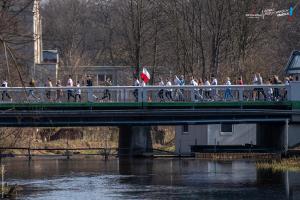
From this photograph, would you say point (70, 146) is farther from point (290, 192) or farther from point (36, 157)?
point (290, 192)

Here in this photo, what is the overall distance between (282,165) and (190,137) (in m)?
16.7

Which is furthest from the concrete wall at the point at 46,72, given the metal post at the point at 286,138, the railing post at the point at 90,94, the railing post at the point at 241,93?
the metal post at the point at 286,138

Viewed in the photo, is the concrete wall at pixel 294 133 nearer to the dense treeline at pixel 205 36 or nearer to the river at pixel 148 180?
the river at pixel 148 180

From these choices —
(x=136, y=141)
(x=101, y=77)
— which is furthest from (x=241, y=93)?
(x=101, y=77)

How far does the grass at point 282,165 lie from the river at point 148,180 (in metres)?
0.83

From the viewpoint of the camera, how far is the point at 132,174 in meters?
55.3

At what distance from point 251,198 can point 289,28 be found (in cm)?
5612

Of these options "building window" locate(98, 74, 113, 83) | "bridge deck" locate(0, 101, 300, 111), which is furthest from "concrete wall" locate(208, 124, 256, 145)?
"building window" locate(98, 74, 113, 83)

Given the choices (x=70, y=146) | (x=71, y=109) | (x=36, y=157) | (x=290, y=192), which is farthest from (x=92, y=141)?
(x=290, y=192)

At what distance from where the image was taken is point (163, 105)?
5938 centimetres

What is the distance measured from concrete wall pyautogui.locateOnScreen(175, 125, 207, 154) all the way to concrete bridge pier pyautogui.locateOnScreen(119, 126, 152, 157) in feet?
10.1

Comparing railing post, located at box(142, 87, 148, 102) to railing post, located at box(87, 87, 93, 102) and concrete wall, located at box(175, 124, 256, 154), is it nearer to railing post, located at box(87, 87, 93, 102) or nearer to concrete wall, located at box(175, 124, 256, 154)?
railing post, located at box(87, 87, 93, 102)

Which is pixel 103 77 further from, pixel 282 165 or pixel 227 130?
pixel 282 165

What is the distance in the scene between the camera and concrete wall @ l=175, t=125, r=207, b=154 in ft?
236
